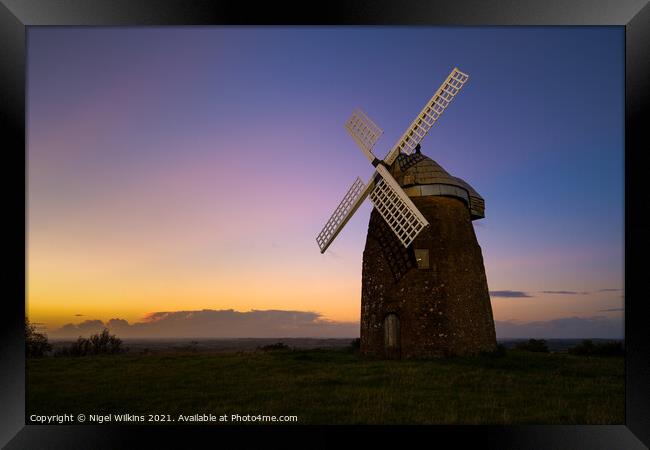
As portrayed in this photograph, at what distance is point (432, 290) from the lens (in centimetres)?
1459

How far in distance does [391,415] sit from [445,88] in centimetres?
902

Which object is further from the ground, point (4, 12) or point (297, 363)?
point (4, 12)

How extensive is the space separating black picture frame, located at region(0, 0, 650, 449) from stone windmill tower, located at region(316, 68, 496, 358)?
6.71 metres

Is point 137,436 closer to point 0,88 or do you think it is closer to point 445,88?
point 0,88

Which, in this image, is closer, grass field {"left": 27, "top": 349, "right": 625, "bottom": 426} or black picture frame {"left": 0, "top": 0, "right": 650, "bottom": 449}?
black picture frame {"left": 0, "top": 0, "right": 650, "bottom": 449}

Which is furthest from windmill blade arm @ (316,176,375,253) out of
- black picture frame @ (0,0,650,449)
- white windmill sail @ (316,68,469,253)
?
black picture frame @ (0,0,650,449)

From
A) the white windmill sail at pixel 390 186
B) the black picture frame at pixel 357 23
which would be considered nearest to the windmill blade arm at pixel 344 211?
the white windmill sail at pixel 390 186

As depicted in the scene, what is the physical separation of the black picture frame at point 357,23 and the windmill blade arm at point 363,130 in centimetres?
816

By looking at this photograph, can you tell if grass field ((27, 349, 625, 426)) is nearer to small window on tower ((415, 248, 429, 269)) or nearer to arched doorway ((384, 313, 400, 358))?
arched doorway ((384, 313, 400, 358))

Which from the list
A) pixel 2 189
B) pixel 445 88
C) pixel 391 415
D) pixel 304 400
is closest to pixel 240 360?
pixel 304 400

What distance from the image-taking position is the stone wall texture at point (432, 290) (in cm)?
1451

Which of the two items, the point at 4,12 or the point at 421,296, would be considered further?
the point at 421,296

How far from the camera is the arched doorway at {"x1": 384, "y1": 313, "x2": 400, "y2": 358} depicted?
1497cm

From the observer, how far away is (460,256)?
15.3m
